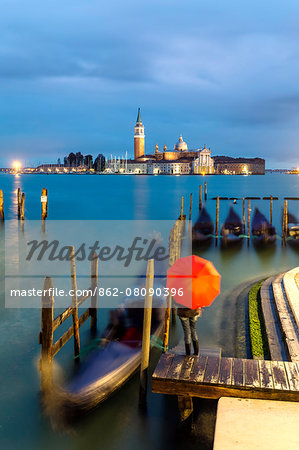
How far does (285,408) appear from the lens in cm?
403

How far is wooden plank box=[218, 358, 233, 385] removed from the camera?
13.8 feet

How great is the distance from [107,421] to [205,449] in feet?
3.97

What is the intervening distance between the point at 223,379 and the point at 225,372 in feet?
0.48

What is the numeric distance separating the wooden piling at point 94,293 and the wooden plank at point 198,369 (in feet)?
8.73

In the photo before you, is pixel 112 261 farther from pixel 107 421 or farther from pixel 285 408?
pixel 285 408

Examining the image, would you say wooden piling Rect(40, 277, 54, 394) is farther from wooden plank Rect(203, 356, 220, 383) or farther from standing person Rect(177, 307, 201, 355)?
wooden plank Rect(203, 356, 220, 383)

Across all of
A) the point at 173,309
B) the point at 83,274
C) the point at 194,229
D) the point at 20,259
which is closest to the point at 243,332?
the point at 173,309

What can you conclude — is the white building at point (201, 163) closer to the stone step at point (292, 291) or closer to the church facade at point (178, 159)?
the church facade at point (178, 159)

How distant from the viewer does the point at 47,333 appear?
482 centimetres

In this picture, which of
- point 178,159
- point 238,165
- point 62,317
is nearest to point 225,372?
point 62,317

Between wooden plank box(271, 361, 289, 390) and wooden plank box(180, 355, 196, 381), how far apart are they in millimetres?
879

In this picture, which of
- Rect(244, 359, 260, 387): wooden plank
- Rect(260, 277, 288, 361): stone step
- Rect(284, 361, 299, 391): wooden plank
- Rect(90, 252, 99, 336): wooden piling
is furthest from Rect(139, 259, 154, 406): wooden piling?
Rect(90, 252, 99, 336): wooden piling

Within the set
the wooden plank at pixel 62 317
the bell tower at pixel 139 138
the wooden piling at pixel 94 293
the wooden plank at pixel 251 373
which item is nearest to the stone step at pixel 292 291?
the wooden plank at pixel 251 373

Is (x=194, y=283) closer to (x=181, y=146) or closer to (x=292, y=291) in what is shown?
(x=292, y=291)
